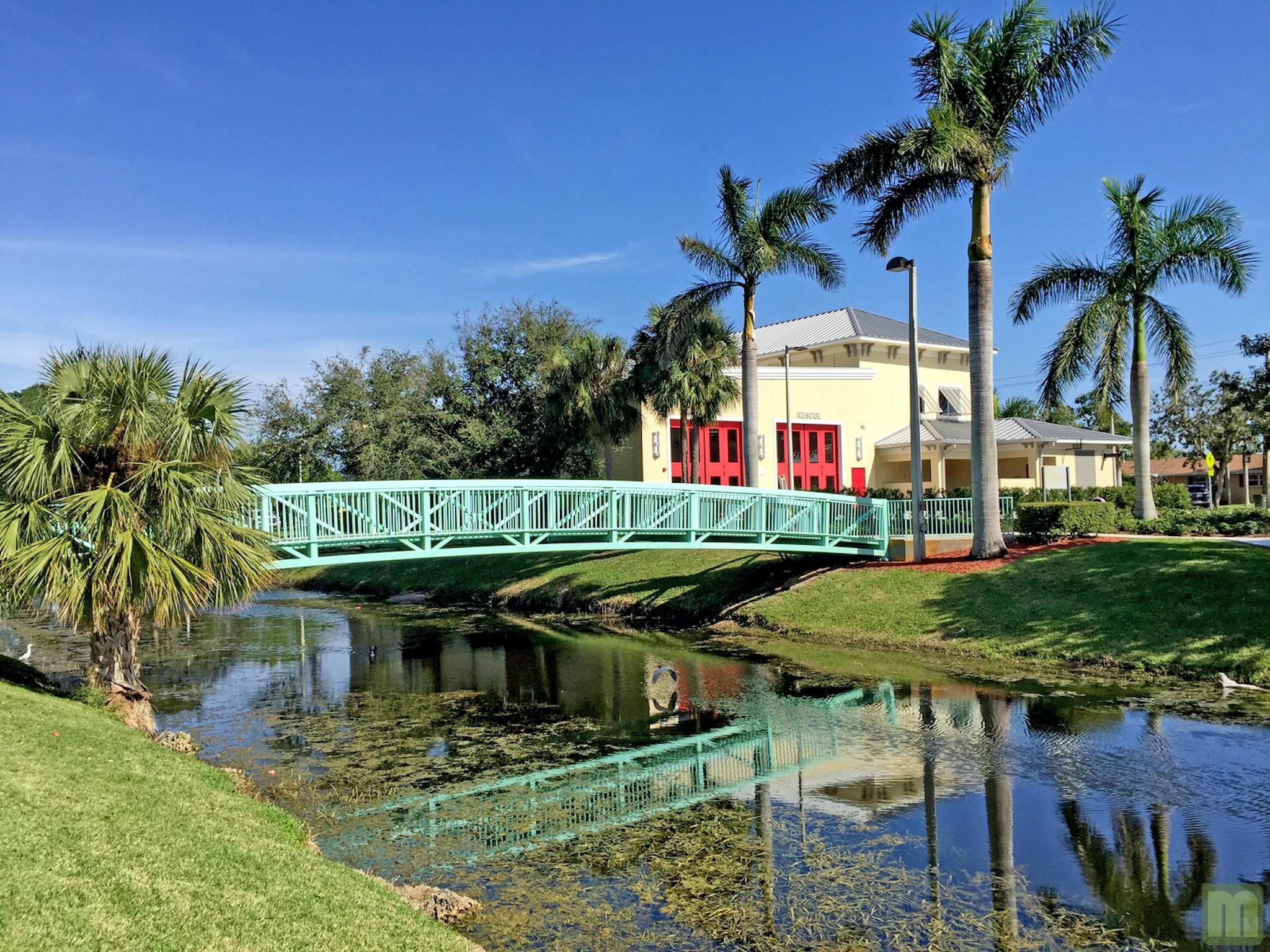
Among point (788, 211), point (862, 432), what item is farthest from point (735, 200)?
point (862, 432)

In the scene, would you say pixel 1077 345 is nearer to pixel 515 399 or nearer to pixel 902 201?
pixel 902 201

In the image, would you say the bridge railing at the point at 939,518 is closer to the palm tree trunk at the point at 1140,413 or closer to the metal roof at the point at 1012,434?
the palm tree trunk at the point at 1140,413

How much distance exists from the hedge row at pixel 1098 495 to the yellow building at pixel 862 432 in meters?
3.25

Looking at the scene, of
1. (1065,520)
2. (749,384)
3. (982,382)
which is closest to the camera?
(982,382)

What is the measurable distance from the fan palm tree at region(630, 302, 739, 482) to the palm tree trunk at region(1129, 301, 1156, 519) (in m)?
12.6

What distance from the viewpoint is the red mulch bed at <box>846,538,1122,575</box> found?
73.0 feet

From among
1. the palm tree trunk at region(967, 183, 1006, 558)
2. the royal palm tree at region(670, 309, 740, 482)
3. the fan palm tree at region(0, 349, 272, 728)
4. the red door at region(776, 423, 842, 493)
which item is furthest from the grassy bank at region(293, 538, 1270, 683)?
the fan palm tree at region(0, 349, 272, 728)

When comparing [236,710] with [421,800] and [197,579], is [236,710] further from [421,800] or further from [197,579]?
[421,800]

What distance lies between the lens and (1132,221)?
84.9 feet

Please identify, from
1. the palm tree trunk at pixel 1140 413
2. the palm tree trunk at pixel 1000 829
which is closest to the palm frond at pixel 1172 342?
the palm tree trunk at pixel 1140 413

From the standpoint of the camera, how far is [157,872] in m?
6.05

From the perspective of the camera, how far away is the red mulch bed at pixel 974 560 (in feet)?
73.0

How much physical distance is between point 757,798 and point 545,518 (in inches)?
434

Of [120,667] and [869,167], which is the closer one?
[120,667]
